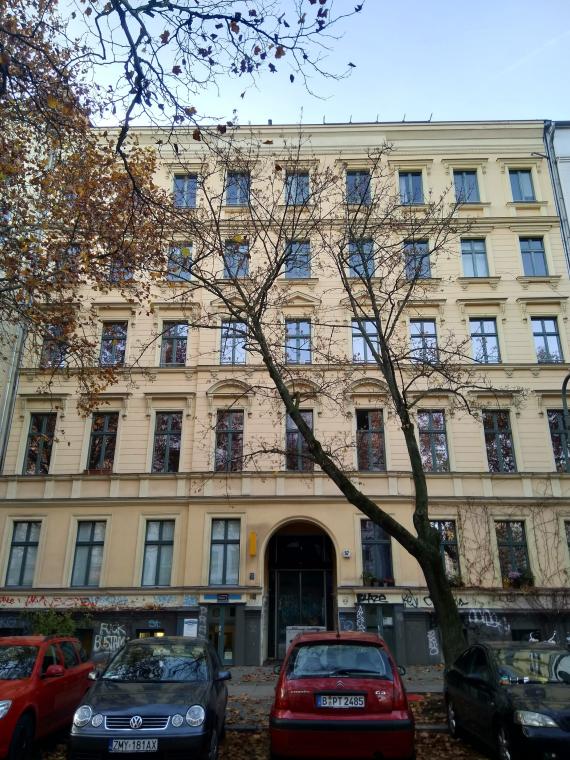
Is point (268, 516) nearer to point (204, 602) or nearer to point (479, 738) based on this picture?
point (204, 602)

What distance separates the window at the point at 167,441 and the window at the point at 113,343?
2.70 m

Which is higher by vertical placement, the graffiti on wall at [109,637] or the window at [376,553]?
the window at [376,553]

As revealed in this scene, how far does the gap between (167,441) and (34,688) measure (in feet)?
41.8

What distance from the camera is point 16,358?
21.2 metres

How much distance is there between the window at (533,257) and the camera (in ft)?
73.7

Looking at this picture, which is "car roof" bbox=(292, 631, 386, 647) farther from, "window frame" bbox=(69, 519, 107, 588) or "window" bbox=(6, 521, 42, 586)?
"window" bbox=(6, 521, 42, 586)

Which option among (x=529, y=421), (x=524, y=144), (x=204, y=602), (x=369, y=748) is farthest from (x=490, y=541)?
(x=524, y=144)

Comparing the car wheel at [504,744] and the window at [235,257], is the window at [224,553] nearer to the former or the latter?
the window at [235,257]

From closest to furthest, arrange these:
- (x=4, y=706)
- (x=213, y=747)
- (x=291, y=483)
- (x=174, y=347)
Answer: (x=213, y=747)
(x=4, y=706)
(x=291, y=483)
(x=174, y=347)

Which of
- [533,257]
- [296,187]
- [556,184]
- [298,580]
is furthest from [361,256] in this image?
Result: [556,184]

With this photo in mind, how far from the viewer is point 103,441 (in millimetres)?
20484

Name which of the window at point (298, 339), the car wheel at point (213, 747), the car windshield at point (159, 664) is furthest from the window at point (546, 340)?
the car wheel at point (213, 747)

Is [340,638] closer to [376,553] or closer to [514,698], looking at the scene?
[514,698]

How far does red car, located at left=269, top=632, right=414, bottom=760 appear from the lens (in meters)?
6.10
